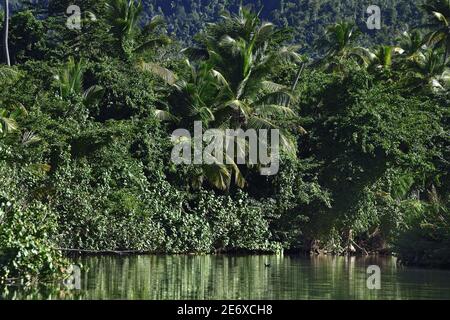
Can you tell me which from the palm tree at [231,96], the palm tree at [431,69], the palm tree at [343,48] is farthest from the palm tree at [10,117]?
the palm tree at [431,69]

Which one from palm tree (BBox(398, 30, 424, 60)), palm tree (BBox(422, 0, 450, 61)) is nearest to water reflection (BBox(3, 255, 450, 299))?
palm tree (BBox(398, 30, 424, 60))

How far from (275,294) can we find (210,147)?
49.4 feet

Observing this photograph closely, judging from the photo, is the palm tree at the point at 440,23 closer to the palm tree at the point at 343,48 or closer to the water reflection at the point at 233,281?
the palm tree at the point at 343,48

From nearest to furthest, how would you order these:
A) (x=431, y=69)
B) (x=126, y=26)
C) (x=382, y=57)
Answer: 1. (x=126, y=26)
2. (x=431, y=69)
3. (x=382, y=57)

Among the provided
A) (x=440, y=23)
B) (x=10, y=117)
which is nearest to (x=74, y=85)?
(x=10, y=117)

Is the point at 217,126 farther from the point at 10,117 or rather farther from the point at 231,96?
the point at 10,117

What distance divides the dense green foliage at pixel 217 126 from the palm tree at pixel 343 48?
7.04 ft

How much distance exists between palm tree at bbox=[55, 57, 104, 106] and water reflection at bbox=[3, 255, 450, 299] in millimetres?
6922

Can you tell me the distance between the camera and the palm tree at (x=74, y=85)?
32.6 metres

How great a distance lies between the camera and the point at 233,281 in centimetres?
2017

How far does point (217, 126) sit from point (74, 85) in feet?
16.9

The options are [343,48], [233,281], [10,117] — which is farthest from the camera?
[343,48]

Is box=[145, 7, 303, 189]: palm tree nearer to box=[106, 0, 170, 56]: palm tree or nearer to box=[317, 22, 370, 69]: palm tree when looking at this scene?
box=[106, 0, 170, 56]: palm tree

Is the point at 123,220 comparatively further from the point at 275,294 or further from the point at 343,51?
the point at 343,51
